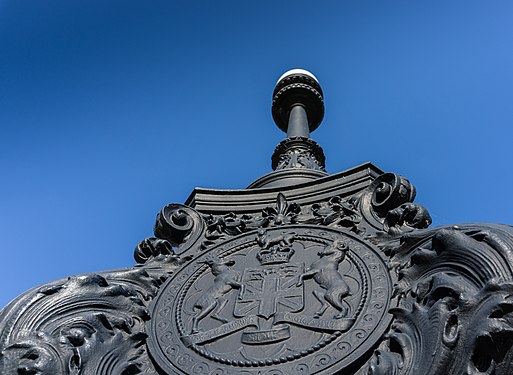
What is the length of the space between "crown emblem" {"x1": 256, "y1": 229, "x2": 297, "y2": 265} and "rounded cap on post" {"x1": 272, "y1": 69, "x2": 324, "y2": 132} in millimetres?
6052

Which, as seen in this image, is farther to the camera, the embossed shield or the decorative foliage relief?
the embossed shield

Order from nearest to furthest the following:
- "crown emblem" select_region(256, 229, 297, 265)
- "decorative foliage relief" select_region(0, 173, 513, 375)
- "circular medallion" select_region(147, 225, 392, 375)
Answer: "decorative foliage relief" select_region(0, 173, 513, 375) → "circular medallion" select_region(147, 225, 392, 375) → "crown emblem" select_region(256, 229, 297, 265)

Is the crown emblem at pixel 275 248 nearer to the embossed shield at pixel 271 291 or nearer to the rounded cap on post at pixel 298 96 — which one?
the embossed shield at pixel 271 291

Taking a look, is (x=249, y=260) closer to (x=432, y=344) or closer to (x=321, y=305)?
(x=321, y=305)

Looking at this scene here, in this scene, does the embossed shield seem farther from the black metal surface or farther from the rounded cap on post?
the rounded cap on post

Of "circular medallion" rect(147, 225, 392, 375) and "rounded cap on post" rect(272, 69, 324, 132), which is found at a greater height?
"rounded cap on post" rect(272, 69, 324, 132)

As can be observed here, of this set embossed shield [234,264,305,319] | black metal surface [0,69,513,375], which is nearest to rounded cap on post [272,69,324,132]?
black metal surface [0,69,513,375]

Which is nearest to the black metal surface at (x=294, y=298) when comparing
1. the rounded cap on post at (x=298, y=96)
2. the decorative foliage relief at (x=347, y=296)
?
the decorative foliage relief at (x=347, y=296)

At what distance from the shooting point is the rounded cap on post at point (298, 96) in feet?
43.5

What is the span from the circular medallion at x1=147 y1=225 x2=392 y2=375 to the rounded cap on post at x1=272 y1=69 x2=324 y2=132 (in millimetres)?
5946

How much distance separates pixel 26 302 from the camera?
21.6 feet

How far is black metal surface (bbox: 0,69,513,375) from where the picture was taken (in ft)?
17.4

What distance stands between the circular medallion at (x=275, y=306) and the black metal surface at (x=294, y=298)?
1 centimetres

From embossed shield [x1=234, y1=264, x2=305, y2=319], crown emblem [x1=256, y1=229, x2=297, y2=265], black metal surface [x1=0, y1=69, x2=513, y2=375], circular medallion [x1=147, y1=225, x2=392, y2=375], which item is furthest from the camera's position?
crown emblem [x1=256, y1=229, x2=297, y2=265]
